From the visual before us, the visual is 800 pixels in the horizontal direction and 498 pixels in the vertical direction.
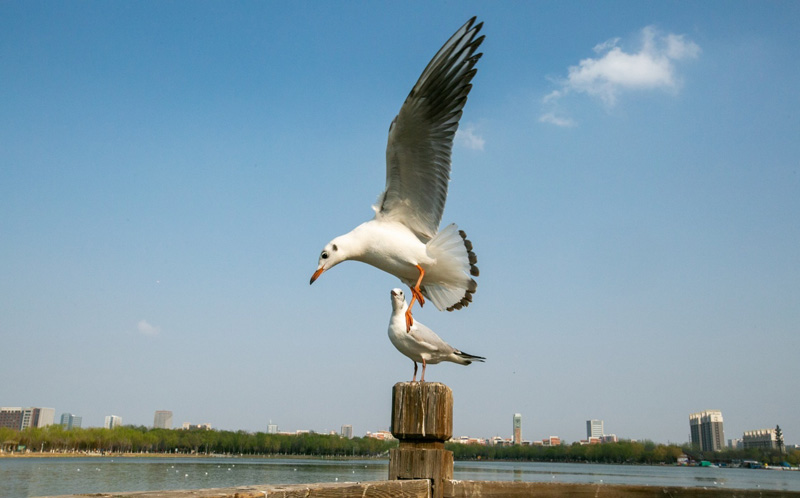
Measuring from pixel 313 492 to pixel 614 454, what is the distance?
13714 cm

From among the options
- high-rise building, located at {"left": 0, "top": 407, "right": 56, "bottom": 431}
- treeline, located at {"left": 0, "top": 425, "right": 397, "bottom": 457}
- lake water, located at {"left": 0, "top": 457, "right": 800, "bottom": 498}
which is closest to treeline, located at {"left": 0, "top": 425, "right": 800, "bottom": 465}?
treeline, located at {"left": 0, "top": 425, "right": 397, "bottom": 457}

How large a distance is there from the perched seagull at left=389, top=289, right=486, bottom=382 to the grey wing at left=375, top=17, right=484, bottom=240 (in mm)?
1150

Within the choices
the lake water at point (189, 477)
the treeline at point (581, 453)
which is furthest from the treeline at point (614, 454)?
the lake water at point (189, 477)

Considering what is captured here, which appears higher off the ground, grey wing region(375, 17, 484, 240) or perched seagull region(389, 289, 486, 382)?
grey wing region(375, 17, 484, 240)

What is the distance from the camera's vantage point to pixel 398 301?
14.4 feet

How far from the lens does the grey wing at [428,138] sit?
16.8 ft

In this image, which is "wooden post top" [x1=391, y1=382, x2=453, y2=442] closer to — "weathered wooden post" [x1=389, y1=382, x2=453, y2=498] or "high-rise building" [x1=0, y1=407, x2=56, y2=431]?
"weathered wooden post" [x1=389, y1=382, x2=453, y2=498]

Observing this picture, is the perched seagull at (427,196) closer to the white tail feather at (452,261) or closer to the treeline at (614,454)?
the white tail feather at (452,261)

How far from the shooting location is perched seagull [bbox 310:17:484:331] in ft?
16.0

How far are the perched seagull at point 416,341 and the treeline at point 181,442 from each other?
10174cm

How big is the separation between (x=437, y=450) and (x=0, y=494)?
33.3 metres

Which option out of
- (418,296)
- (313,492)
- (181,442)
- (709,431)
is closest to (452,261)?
(418,296)

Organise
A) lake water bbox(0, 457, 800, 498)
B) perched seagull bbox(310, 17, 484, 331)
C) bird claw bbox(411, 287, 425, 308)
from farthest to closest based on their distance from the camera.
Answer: lake water bbox(0, 457, 800, 498) < perched seagull bbox(310, 17, 484, 331) < bird claw bbox(411, 287, 425, 308)

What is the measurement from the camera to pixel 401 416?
3109mm
